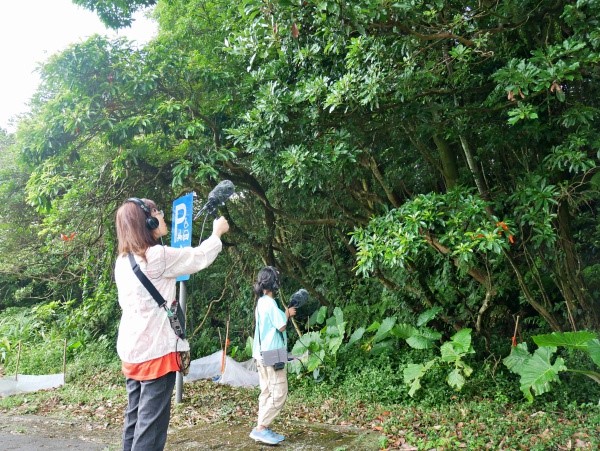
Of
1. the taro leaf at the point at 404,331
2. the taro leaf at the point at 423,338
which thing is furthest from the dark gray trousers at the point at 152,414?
the taro leaf at the point at 404,331

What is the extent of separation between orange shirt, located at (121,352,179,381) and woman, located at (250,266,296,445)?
71.8 inches

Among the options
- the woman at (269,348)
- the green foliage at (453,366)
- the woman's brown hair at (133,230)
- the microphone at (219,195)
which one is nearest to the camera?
the woman's brown hair at (133,230)

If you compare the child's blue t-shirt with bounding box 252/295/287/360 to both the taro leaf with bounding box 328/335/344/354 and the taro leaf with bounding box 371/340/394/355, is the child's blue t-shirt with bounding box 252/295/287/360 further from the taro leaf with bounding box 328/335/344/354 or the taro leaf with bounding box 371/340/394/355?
the taro leaf with bounding box 371/340/394/355

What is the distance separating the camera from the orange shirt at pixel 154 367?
304cm

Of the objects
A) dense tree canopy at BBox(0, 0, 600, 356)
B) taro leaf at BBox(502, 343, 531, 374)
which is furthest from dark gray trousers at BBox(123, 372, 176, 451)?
taro leaf at BBox(502, 343, 531, 374)

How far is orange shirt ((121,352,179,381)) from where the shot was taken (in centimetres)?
304

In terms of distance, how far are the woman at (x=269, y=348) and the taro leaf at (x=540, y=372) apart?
2.52 metres

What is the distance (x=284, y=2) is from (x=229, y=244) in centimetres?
579

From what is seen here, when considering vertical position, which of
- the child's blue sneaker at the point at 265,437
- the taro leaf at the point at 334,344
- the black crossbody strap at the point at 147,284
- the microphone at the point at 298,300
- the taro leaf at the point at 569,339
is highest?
the black crossbody strap at the point at 147,284

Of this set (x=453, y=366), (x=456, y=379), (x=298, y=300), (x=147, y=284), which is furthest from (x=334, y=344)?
(x=147, y=284)

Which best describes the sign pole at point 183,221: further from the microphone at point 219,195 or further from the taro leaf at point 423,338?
the taro leaf at point 423,338

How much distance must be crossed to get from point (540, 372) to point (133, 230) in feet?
14.3

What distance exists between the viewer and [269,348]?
4832 millimetres

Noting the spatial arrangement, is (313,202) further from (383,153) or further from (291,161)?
(291,161)
